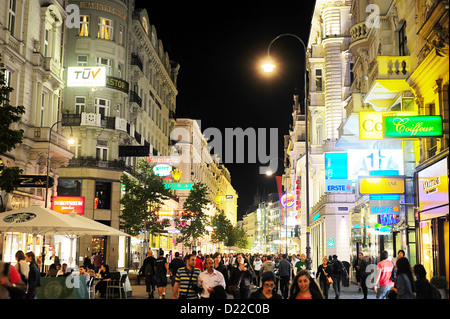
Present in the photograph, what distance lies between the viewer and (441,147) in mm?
18172

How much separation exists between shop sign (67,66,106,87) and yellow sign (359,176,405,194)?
25264mm

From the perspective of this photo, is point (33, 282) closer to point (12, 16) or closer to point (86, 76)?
point (12, 16)

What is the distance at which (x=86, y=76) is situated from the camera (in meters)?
42.6

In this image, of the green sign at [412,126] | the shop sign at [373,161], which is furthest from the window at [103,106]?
the green sign at [412,126]

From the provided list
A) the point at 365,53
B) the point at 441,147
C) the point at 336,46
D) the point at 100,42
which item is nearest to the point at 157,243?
the point at 100,42

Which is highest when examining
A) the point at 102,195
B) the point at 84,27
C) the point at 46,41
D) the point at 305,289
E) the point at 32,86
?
the point at 84,27

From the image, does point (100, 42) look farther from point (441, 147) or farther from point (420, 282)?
point (420, 282)

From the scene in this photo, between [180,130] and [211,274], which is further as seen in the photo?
[180,130]

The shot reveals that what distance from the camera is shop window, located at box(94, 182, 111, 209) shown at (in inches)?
1853

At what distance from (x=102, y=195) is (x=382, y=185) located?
2974 centimetres

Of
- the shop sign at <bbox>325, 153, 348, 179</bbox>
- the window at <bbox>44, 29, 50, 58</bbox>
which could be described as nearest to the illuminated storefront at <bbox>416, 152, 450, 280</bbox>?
the shop sign at <bbox>325, 153, 348, 179</bbox>

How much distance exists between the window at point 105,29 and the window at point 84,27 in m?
0.99

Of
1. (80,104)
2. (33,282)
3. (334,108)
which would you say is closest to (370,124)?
(33,282)

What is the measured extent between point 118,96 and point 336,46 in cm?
1817
